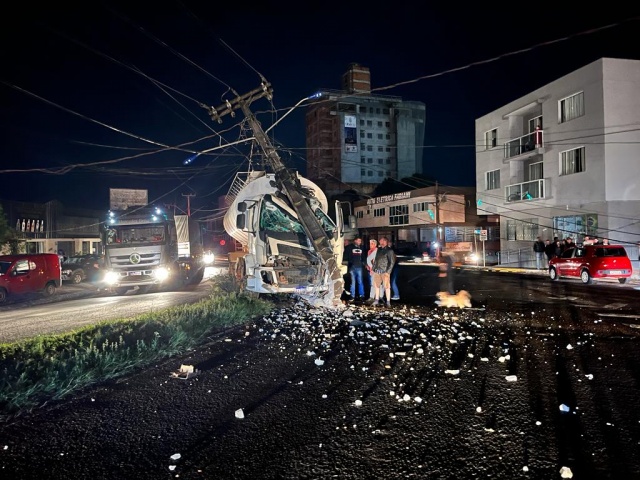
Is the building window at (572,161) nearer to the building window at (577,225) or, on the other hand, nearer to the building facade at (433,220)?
the building window at (577,225)

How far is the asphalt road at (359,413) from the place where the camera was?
3.62m

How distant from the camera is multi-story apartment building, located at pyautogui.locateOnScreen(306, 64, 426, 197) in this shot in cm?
9681

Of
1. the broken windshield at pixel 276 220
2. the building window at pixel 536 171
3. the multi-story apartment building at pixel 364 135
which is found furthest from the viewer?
the multi-story apartment building at pixel 364 135

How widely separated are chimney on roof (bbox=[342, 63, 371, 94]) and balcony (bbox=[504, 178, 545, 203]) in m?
71.8

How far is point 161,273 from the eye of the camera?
56.1 ft

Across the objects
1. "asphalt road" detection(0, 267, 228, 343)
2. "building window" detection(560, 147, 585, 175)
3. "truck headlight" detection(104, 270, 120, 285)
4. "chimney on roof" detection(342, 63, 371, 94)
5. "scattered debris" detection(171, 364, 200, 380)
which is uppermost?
"chimney on roof" detection(342, 63, 371, 94)

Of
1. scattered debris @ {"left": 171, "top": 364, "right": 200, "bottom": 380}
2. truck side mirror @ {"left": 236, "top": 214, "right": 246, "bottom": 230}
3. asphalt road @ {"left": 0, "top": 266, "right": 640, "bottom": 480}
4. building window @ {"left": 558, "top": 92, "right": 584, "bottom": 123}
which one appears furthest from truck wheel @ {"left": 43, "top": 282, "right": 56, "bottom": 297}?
building window @ {"left": 558, "top": 92, "right": 584, "bottom": 123}

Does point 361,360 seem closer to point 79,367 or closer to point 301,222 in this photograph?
point 79,367

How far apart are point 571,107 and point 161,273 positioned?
24.4 metres

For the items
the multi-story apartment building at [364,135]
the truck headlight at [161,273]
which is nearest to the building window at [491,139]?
the truck headlight at [161,273]

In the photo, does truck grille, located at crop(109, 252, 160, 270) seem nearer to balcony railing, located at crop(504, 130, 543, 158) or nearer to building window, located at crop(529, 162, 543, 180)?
balcony railing, located at crop(504, 130, 543, 158)

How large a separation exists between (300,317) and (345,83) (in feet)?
322

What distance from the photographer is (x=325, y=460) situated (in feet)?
12.2

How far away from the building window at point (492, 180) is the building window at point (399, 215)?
16.6 meters
